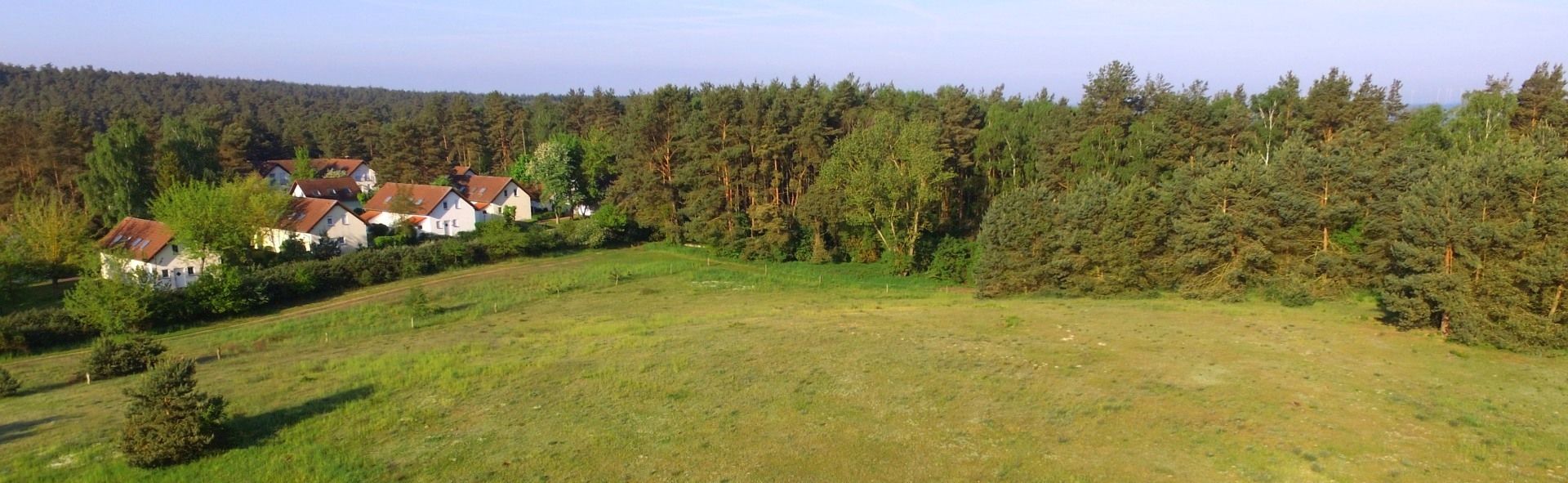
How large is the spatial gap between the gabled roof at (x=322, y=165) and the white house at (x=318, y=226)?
3894 centimetres

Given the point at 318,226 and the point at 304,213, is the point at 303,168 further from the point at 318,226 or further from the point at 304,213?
the point at 318,226

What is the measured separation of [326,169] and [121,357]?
230ft

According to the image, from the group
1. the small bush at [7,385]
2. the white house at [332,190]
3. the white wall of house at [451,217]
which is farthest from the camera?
the white house at [332,190]

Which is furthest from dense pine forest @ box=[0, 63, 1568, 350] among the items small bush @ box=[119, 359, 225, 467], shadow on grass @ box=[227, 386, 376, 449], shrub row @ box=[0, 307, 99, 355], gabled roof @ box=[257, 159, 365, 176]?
small bush @ box=[119, 359, 225, 467]

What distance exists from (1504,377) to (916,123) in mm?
30608

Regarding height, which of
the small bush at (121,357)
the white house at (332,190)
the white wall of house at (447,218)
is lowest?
the small bush at (121,357)

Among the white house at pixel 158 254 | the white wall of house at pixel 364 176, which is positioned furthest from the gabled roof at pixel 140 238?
the white wall of house at pixel 364 176

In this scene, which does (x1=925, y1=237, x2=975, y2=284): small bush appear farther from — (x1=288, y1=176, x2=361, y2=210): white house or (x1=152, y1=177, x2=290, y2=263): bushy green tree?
(x1=288, y1=176, x2=361, y2=210): white house

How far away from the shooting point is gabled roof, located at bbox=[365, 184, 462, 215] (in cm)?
5903

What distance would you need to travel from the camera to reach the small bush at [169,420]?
655 inches

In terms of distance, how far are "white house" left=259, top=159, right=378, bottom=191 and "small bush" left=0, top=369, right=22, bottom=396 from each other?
65.2 meters

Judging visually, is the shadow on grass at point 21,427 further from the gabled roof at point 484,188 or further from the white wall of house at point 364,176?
the white wall of house at point 364,176

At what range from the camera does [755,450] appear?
16.7 metres

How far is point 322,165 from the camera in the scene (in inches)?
3548
